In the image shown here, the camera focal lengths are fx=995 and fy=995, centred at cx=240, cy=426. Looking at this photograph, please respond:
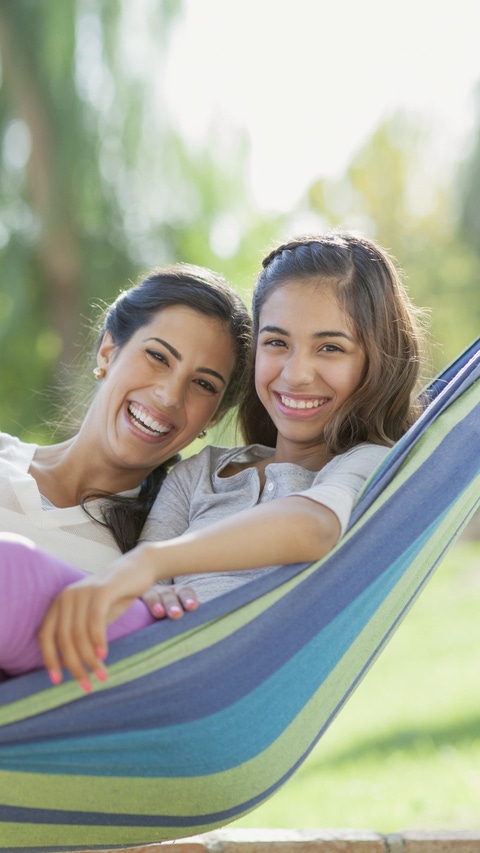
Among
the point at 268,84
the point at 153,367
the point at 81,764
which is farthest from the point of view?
the point at 268,84

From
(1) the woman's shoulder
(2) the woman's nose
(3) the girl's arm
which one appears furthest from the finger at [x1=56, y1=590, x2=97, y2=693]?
(1) the woman's shoulder

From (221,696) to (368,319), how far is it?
770mm

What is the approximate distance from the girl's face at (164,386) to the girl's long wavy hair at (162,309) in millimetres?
23

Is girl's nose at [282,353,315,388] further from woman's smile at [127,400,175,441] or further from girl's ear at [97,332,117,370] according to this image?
girl's ear at [97,332,117,370]

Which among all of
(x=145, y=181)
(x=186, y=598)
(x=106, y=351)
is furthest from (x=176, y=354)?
(x=145, y=181)

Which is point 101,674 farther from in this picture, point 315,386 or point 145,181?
point 145,181

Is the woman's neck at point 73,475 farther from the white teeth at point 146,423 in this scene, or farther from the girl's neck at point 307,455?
Result: the girl's neck at point 307,455

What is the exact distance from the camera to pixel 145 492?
6.82 ft

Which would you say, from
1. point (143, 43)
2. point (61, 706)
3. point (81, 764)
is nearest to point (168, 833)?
point (81, 764)

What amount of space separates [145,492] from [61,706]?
890 millimetres

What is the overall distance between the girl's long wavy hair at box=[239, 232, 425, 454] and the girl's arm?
0.41 metres

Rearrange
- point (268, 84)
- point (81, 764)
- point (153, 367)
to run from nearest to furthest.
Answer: point (81, 764) → point (153, 367) → point (268, 84)

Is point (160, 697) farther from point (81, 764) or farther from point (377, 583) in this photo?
point (377, 583)

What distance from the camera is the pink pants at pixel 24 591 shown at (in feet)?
3.82
